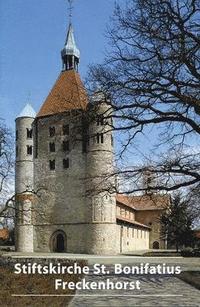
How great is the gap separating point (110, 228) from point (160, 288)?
34.0 meters

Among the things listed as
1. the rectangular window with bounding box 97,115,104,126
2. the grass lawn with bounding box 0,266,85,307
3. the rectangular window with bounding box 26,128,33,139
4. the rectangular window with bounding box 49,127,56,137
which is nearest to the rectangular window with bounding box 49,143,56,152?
the rectangular window with bounding box 49,127,56,137

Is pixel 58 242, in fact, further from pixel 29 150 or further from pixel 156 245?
pixel 156 245

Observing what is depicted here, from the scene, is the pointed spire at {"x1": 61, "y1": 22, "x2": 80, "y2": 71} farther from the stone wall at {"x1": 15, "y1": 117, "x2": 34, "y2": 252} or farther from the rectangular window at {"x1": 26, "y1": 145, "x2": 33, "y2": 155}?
the rectangular window at {"x1": 26, "y1": 145, "x2": 33, "y2": 155}

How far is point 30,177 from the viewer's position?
5331 centimetres

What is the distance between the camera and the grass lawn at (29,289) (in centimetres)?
1002

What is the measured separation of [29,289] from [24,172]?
41.5 meters

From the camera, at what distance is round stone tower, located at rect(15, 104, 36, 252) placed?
51125 millimetres

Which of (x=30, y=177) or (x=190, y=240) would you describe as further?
(x=30, y=177)

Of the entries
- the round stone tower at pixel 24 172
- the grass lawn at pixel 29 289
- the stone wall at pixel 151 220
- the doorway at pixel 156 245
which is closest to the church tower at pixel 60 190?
the round stone tower at pixel 24 172

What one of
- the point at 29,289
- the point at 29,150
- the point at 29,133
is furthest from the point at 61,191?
the point at 29,289

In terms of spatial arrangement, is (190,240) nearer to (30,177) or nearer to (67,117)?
(30,177)

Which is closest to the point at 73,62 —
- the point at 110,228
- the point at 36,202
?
the point at 36,202

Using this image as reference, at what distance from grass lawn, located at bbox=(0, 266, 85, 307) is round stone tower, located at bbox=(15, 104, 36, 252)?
117ft

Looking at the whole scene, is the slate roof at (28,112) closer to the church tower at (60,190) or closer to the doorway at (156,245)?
the church tower at (60,190)
